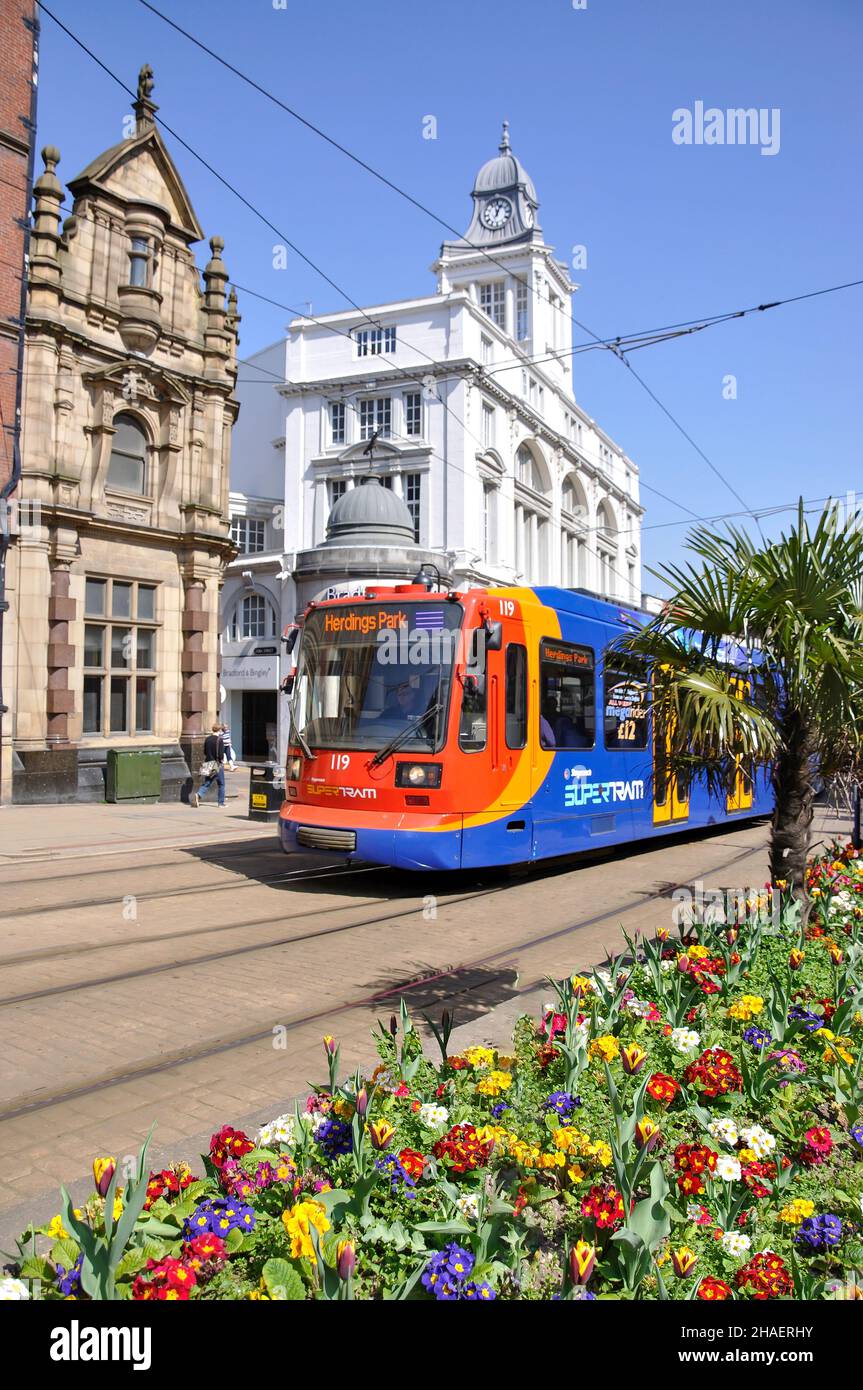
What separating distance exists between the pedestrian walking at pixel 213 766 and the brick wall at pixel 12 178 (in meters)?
6.65

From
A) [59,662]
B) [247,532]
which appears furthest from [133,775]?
[247,532]

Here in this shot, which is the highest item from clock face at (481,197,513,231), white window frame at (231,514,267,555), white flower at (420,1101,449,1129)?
clock face at (481,197,513,231)

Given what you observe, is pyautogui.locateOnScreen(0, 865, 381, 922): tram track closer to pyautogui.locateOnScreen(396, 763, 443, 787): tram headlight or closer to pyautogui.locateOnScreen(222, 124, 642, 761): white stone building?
pyautogui.locateOnScreen(396, 763, 443, 787): tram headlight

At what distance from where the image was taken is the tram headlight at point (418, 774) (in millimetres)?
9984

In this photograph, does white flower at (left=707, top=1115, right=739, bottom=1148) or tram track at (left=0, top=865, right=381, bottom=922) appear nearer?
white flower at (left=707, top=1115, right=739, bottom=1148)

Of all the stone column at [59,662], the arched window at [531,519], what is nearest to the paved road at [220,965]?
the stone column at [59,662]

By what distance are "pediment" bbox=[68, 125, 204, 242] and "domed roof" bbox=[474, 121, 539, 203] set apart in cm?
4703

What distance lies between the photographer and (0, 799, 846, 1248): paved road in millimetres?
4660

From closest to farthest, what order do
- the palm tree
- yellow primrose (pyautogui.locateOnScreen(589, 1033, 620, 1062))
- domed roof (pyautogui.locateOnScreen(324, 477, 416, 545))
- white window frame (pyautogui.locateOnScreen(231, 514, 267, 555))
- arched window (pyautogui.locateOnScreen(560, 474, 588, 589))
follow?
yellow primrose (pyautogui.locateOnScreen(589, 1033, 620, 1062)) < the palm tree < domed roof (pyautogui.locateOnScreen(324, 477, 416, 545)) < white window frame (pyautogui.locateOnScreen(231, 514, 267, 555)) < arched window (pyautogui.locateOnScreen(560, 474, 588, 589))

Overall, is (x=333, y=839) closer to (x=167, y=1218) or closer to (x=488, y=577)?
(x=167, y=1218)

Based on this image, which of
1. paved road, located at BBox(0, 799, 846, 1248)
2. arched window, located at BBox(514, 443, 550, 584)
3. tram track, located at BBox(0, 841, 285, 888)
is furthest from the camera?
arched window, located at BBox(514, 443, 550, 584)

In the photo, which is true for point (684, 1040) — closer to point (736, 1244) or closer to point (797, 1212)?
point (797, 1212)

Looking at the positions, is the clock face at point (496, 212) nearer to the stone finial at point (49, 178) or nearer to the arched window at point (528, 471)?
the arched window at point (528, 471)

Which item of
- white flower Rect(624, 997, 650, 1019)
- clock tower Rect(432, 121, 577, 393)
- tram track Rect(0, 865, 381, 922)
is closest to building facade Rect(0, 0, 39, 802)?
tram track Rect(0, 865, 381, 922)
